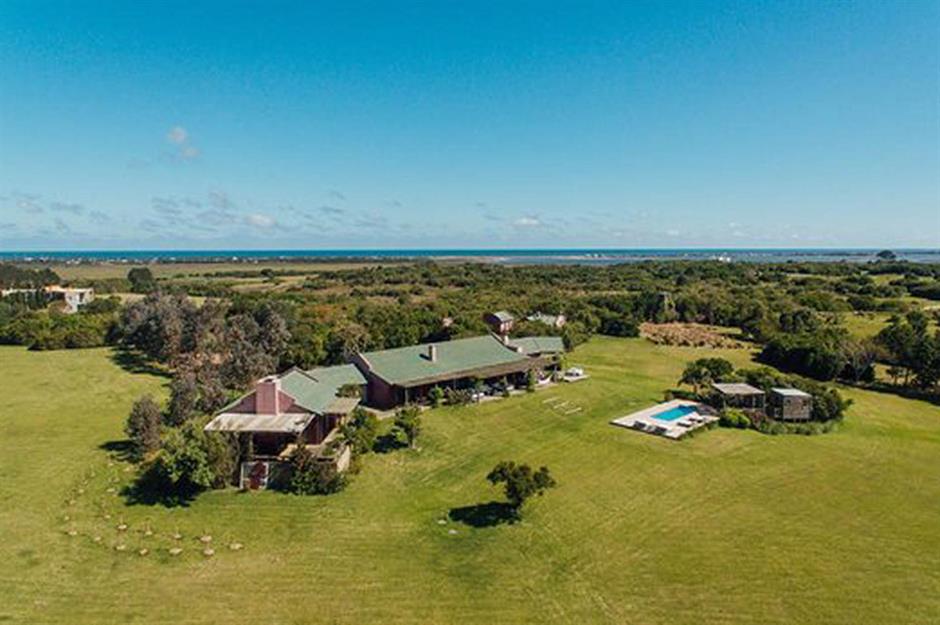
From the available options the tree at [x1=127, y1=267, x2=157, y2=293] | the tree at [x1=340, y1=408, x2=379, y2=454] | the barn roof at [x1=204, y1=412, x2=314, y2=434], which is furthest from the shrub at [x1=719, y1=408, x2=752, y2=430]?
the tree at [x1=127, y1=267, x2=157, y2=293]

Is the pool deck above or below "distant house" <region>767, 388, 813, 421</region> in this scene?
below

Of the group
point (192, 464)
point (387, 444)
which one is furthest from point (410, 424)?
point (192, 464)

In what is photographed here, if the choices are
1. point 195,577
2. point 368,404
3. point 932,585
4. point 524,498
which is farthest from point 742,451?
point 195,577

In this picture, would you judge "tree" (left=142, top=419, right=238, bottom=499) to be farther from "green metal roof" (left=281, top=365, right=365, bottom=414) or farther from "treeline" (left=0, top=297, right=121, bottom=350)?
"treeline" (left=0, top=297, right=121, bottom=350)

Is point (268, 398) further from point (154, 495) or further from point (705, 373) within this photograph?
point (705, 373)

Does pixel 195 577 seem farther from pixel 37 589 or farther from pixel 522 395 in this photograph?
pixel 522 395

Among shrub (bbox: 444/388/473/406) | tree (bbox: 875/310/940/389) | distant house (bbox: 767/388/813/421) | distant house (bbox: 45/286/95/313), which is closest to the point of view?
distant house (bbox: 767/388/813/421)

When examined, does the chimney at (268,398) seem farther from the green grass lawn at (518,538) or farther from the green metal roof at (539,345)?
the green metal roof at (539,345)

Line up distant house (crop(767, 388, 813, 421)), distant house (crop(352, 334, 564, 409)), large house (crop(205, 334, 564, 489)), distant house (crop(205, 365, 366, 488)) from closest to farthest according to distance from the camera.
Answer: distant house (crop(205, 365, 366, 488))
large house (crop(205, 334, 564, 489))
distant house (crop(767, 388, 813, 421))
distant house (crop(352, 334, 564, 409))
